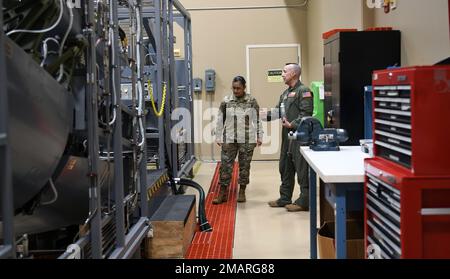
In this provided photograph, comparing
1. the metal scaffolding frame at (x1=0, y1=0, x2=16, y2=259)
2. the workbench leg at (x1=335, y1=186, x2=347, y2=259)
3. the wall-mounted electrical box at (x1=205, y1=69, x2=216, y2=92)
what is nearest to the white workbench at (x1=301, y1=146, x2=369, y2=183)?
the workbench leg at (x1=335, y1=186, x2=347, y2=259)

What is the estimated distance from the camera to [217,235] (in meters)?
5.28

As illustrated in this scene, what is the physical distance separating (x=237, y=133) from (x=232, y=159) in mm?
344

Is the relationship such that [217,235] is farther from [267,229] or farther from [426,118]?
[426,118]

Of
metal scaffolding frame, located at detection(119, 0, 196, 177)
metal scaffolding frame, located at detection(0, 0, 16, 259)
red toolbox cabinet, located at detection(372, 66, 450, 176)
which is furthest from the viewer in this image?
metal scaffolding frame, located at detection(119, 0, 196, 177)

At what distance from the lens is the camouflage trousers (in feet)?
21.9

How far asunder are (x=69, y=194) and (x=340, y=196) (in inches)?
64.7

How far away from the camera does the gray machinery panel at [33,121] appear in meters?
2.26

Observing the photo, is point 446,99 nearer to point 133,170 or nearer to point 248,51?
point 133,170

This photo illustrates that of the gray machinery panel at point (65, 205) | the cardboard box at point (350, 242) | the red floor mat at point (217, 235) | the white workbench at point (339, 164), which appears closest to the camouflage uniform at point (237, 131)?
the red floor mat at point (217, 235)

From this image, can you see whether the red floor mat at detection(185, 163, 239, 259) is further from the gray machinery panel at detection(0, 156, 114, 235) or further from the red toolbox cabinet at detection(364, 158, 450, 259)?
the red toolbox cabinet at detection(364, 158, 450, 259)

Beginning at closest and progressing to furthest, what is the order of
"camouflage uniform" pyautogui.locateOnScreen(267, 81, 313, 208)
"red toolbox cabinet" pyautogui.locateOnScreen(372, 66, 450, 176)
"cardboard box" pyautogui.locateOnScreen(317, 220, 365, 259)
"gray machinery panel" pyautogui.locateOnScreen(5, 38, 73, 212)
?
"red toolbox cabinet" pyautogui.locateOnScreen(372, 66, 450, 176)
"gray machinery panel" pyautogui.locateOnScreen(5, 38, 73, 212)
"cardboard box" pyautogui.locateOnScreen(317, 220, 365, 259)
"camouflage uniform" pyautogui.locateOnScreen(267, 81, 313, 208)

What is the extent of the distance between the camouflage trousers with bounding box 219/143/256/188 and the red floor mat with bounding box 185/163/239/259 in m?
0.32

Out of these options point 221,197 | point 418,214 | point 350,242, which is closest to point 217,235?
point 221,197

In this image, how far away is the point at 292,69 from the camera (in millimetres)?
6020
